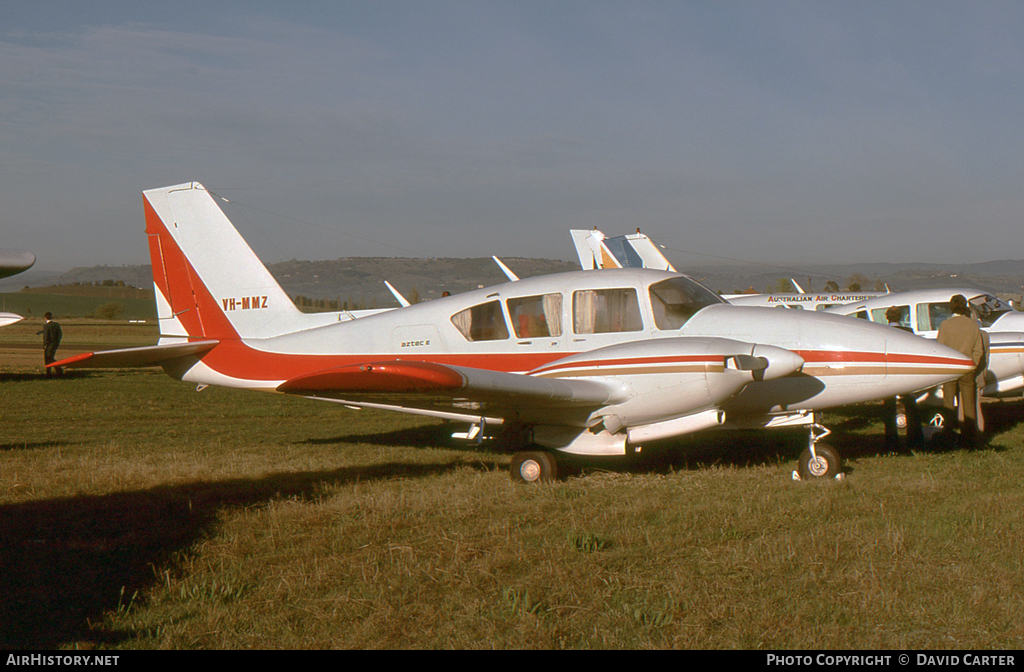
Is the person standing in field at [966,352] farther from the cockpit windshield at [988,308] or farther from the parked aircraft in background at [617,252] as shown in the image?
the parked aircraft in background at [617,252]

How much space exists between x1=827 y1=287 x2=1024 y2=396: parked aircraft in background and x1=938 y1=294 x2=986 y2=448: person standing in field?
147 centimetres

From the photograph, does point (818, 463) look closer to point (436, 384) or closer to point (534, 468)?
point (534, 468)

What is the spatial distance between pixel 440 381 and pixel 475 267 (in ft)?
220

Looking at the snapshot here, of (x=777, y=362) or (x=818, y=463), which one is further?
(x=818, y=463)

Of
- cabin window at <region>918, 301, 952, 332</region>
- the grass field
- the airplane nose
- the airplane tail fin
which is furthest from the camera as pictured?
cabin window at <region>918, 301, 952, 332</region>

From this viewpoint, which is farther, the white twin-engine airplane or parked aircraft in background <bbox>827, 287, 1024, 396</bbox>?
parked aircraft in background <bbox>827, 287, 1024, 396</bbox>

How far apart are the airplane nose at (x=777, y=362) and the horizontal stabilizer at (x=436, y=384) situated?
1.37 meters

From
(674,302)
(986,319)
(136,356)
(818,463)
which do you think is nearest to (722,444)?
(818,463)

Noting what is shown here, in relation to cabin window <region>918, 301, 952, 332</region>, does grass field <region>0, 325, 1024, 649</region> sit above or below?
below
